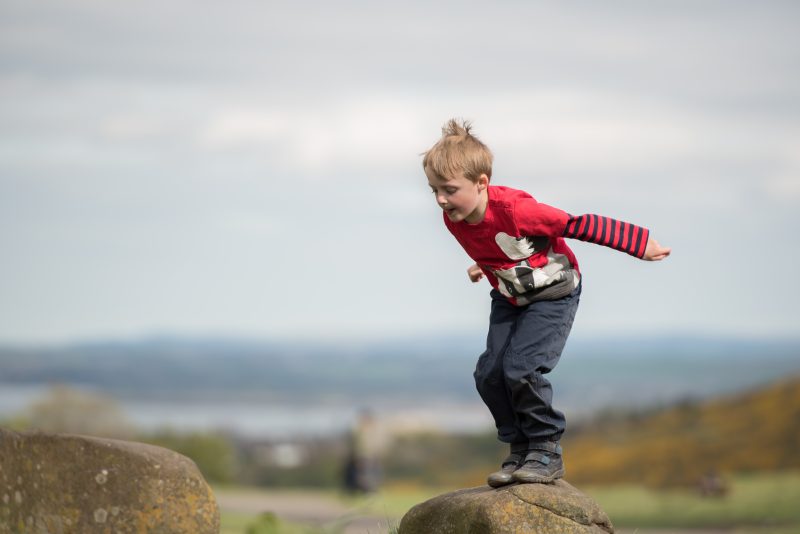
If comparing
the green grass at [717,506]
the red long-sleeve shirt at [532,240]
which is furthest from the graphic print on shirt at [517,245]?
the green grass at [717,506]

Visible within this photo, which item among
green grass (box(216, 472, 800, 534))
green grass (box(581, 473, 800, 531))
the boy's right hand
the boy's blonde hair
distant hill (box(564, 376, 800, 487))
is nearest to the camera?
the boy's blonde hair

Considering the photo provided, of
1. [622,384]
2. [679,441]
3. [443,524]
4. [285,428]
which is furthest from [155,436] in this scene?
[622,384]

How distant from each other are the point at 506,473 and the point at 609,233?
1.69 metres

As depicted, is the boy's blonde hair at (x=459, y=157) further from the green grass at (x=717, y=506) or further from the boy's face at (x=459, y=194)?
the green grass at (x=717, y=506)

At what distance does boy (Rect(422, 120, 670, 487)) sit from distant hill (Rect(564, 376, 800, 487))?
1036 cm

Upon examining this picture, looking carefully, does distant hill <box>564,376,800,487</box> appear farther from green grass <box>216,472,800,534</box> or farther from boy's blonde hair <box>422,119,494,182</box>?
boy's blonde hair <box>422,119,494,182</box>

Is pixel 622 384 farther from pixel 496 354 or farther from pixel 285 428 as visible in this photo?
pixel 496 354

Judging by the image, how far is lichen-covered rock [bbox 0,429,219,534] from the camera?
795cm

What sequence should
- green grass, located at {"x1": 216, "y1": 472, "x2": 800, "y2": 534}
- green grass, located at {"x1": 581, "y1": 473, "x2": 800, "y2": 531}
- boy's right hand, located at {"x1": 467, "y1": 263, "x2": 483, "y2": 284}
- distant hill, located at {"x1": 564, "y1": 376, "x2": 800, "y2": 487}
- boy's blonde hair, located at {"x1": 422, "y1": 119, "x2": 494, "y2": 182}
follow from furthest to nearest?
distant hill, located at {"x1": 564, "y1": 376, "x2": 800, "y2": 487} < green grass, located at {"x1": 581, "y1": 473, "x2": 800, "y2": 531} < green grass, located at {"x1": 216, "y1": 472, "x2": 800, "y2": 534} < boy's right hand, located at {"x1": 467, "y1": 263, "x2": 483, "y2": 284} < boy's blonde hair, located at {"x1": 422, "y1": 119, "x2": 494, "y2": 182}

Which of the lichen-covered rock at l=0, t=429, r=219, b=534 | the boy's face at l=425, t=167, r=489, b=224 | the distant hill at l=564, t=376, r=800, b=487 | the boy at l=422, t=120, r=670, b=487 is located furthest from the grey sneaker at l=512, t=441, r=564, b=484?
the distant hill at l=564, t=376, r=800, b=487

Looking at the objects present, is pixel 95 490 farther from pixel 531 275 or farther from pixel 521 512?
pixel 531 275

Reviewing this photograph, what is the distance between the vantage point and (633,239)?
7.23 metres

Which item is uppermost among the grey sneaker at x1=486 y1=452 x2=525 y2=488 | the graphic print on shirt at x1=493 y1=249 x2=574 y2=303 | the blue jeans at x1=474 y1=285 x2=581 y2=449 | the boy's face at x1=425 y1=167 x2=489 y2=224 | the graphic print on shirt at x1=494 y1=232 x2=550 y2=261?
the boy's face at x1=425 y1=167 x2=489 y2=224

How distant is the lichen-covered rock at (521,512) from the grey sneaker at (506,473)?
2.2 inches
